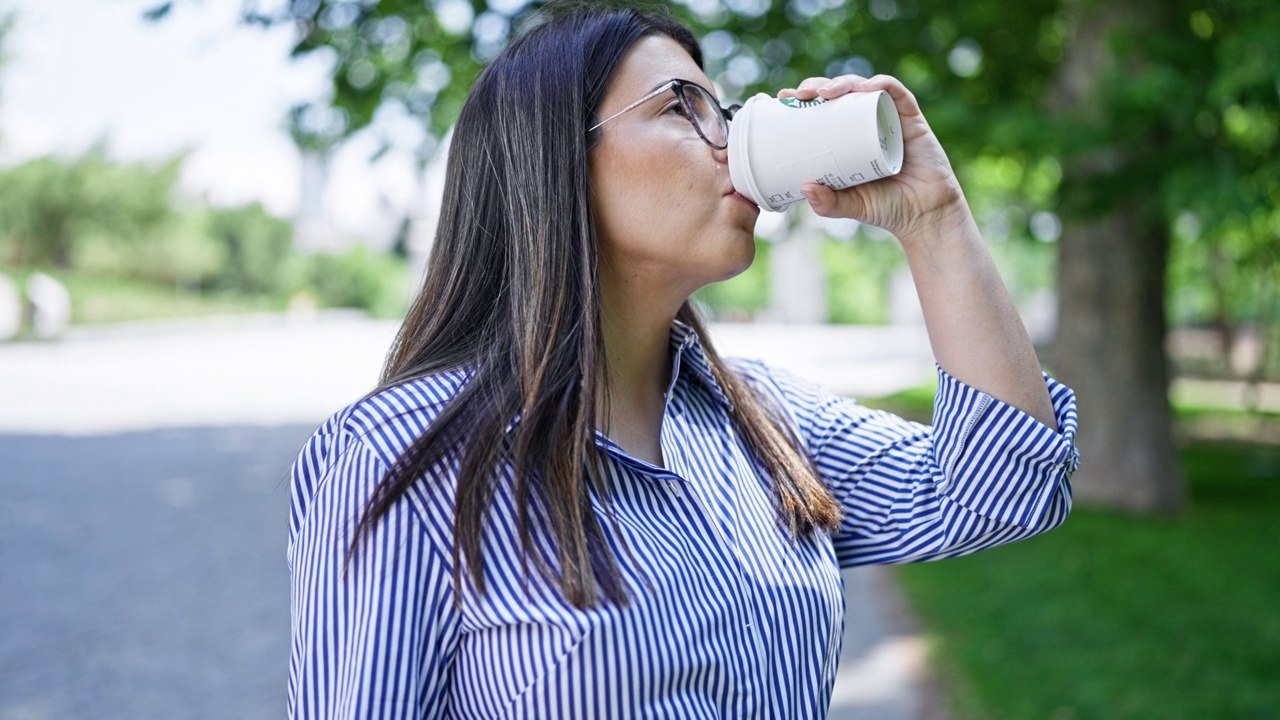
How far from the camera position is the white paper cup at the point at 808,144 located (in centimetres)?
155

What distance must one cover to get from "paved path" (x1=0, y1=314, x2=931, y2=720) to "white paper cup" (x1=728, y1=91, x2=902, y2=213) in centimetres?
71

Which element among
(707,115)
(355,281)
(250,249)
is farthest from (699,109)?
(355,281)

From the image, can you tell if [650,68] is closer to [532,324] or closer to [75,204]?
[532,324]

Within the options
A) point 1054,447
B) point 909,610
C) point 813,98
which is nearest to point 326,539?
point 813,98

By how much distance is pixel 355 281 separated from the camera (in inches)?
1481

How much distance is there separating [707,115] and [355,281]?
3724 cm

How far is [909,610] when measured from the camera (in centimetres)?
620

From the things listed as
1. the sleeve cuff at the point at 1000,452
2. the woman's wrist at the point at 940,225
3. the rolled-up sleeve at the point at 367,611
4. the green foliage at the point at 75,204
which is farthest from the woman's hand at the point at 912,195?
the green foliage at the point at 75,204

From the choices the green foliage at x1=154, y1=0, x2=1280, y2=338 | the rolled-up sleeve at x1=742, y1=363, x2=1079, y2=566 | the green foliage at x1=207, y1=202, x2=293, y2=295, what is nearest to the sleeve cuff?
the rolled-up sleeve at x1=742, y1=363, x2=1079, y2=566

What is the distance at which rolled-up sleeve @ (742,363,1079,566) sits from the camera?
1.67m

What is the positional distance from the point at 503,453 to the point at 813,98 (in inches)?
25.8

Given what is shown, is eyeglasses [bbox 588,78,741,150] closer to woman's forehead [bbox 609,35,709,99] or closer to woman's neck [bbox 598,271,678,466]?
woman's forehead [bbox 609,35,709,99]

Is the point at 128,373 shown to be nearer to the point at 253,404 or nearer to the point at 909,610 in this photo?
the point at 253,404

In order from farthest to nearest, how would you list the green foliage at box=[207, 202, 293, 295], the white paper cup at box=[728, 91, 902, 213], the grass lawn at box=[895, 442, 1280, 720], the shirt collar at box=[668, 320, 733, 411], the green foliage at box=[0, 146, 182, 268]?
the green foliage at box=[207, 202, 293, 295] < the green foliage at box=[0, 146, 182, 268] < the grass lawn at box=[895, 442, 1280, 720] < the shirt collar at box=[668, 320, 733, 411] < the white paper cup at box=[728, 91, 902, 213]
